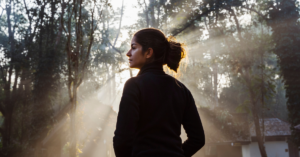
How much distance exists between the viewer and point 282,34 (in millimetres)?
16891

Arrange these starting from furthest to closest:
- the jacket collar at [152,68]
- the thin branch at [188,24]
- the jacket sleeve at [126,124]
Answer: the thin branch at [188,24]
the jacket collar at [152,68]
the jacket sleeve at [126,124]

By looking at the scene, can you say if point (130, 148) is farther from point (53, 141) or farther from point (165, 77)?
point (53, 141)

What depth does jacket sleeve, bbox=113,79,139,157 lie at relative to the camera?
4.65ft

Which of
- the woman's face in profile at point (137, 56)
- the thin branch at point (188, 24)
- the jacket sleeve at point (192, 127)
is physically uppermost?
the thin branch at point (188, 24)

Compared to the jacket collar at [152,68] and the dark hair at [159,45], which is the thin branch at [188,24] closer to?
the dark hair at [159,45]

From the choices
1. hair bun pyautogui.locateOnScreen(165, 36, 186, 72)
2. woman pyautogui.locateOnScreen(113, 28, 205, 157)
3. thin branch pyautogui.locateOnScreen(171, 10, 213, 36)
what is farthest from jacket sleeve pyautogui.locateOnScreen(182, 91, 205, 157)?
thin branch pyautogui.locateOnScreen(171, 10, 213, 36)

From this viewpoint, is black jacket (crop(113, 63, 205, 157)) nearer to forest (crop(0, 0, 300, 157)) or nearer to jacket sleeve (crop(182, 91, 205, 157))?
jacket sleeve (crop(182, 91, 205, 157))

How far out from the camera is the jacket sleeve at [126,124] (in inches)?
55.8

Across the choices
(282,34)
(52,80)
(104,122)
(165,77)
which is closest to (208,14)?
(282,34)

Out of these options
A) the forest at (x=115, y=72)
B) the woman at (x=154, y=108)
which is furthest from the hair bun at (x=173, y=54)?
the forest at (x=115, y=72)

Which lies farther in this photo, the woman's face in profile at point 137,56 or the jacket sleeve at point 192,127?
the jacket sleeve at point 192,127

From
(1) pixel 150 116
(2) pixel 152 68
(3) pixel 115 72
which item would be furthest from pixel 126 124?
(3) pixel 115 72

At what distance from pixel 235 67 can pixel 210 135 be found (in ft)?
24.7

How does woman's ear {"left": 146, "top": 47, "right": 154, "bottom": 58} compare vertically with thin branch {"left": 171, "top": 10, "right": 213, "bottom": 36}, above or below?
below
